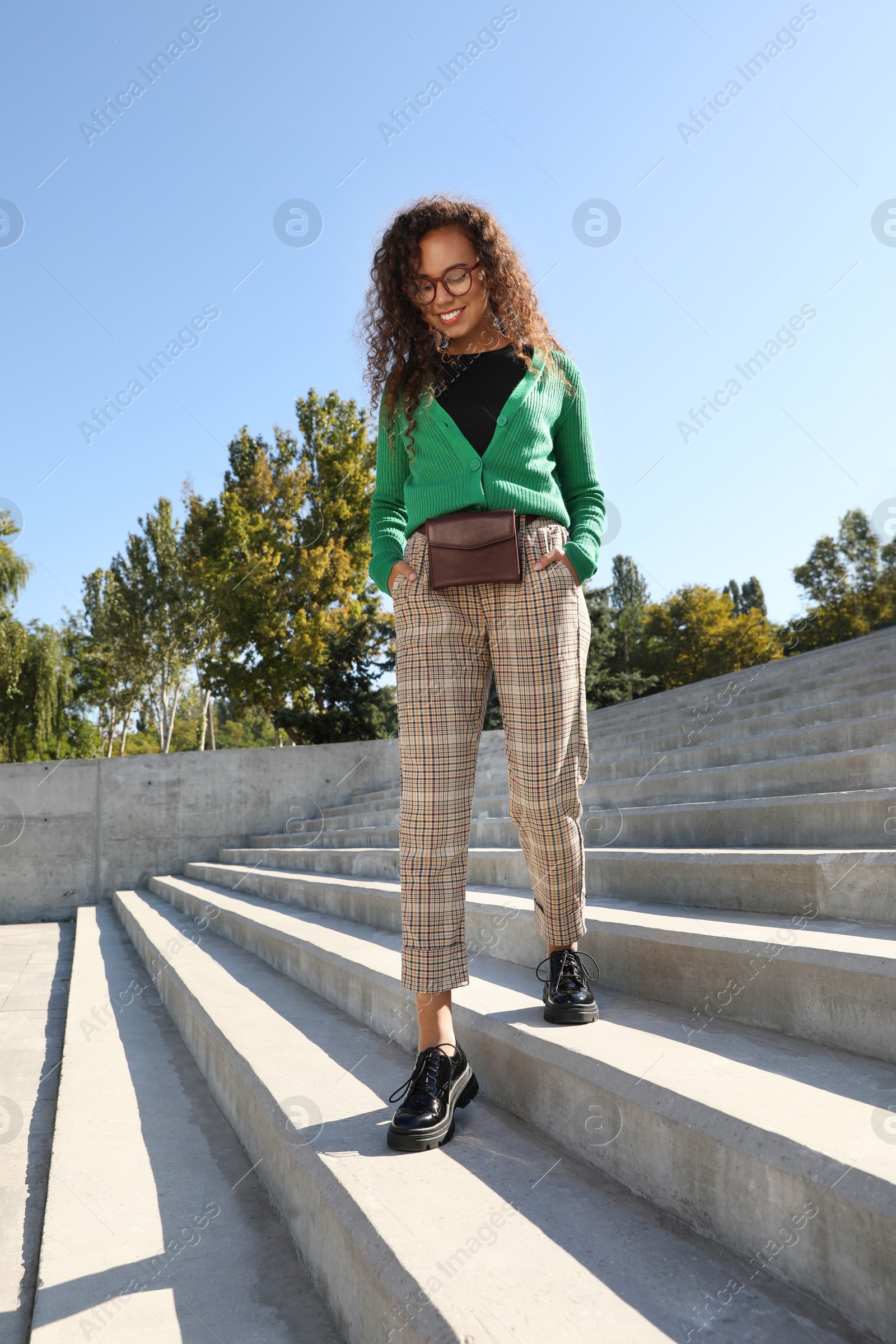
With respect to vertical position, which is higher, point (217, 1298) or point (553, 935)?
point (553, 935)

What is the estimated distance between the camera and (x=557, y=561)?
1.83m

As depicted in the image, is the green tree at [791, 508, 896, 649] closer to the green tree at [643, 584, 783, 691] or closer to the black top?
the green tree at [643, 584, 783, 691]

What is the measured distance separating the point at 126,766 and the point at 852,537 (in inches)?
1155

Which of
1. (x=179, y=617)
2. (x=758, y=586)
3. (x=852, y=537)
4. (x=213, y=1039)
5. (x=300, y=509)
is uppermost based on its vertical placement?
(x=758, y=586)

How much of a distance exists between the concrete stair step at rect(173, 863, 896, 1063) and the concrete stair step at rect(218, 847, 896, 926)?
41 millimetres

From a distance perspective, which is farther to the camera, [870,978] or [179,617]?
[179,617]

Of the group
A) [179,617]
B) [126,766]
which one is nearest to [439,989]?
[126,766]

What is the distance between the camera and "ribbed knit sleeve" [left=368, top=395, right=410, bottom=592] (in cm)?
200

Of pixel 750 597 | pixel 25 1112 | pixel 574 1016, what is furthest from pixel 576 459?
pixel 750 597

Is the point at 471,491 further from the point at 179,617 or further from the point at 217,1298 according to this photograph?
the point at 179,617

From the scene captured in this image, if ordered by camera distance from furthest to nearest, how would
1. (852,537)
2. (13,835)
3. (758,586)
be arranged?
(758,586), (852,537), (13,835)

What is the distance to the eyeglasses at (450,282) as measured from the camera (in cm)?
193

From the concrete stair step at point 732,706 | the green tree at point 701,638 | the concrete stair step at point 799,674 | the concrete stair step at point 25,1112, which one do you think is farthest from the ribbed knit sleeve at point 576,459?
the green tree at point 701,638

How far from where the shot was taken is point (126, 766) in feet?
31.7
